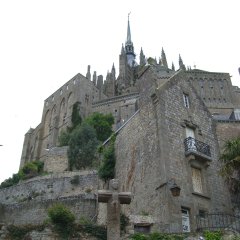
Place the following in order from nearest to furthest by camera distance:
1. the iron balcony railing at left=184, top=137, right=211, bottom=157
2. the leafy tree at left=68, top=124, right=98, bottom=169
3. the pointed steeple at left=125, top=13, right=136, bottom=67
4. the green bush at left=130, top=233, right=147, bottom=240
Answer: the green bush at left=130, top=233, right=147, bottom=240 < the iron balcony railing at left=184, top=137, right=211, bottom=157 < the leafy tree at left=68, top=124, right=98, bottom=169 < the pointed steeple at left=125, top=13, right=136, bottom=67

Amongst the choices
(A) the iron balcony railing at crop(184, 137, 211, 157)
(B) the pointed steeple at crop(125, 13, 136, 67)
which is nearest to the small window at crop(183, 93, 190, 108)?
(A) the iron balcony railing at crop(184, 137, 211, 157)

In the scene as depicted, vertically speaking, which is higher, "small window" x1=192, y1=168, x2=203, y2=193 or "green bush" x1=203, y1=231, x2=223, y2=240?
"small window" x1=192, y1=168, x2=203, y2=193

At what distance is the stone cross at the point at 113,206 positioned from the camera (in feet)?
36.4

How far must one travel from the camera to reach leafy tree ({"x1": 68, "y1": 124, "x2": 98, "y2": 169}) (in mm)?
43781

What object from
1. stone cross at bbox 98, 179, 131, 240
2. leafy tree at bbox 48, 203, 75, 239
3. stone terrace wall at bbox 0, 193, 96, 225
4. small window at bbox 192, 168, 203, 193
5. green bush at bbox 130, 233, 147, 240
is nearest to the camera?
stone cross at bbox 98, 179, 131, 240

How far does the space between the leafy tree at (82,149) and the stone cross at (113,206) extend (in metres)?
32.0

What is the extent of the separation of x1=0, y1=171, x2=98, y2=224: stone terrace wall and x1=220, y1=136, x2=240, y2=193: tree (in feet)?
36.8

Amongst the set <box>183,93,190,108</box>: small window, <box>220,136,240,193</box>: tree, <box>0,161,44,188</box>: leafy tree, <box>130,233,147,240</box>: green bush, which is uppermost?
<box>0,161,44,188</box>: leafy tree

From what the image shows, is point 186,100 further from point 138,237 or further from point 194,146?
point 138,237

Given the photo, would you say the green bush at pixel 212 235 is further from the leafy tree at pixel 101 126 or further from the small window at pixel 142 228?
the leafy tree at pixel 101 126

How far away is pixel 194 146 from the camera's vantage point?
20.8 metres

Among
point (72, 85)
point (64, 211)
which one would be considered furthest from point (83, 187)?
point (72, 85)

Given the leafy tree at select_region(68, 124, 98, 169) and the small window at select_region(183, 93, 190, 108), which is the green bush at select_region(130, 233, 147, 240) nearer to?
the small window at select_region(183, 93, 190, 108)

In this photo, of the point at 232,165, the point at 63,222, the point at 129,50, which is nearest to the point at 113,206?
the point at 63,222
